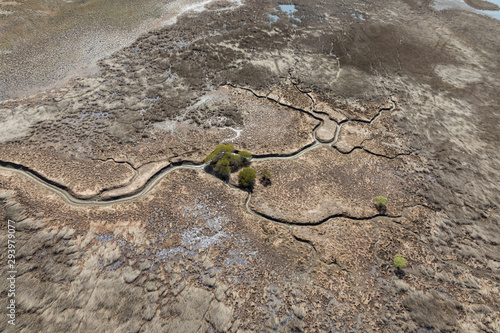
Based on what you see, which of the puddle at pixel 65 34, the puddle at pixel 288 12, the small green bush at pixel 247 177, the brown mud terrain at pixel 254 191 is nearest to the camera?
the brown mud terrain at pixel 254 191

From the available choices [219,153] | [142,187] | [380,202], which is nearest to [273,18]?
[219,153]

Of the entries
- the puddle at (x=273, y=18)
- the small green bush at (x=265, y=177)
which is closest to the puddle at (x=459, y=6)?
the puddle at (x=273, y=18)

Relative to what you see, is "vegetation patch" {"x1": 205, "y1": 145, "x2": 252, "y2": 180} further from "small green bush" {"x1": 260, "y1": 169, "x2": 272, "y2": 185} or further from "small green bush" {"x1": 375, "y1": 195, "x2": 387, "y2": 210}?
"small green bush" {"x1": 375, "y1": 195, "x2": 387, "y2": 210}

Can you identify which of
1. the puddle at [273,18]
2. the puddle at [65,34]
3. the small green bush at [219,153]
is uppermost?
the puddle at [273,18]

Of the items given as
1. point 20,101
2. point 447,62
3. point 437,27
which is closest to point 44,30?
point 20,101

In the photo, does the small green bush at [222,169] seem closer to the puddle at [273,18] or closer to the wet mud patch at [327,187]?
the wet mud patch at [327,187]
